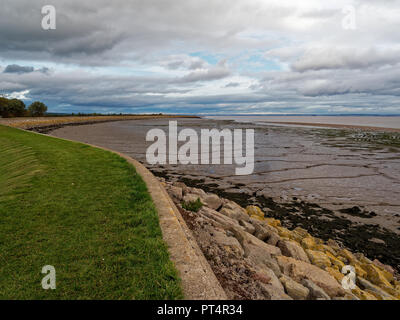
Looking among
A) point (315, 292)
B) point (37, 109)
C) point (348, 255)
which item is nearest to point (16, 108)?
point (37, 109)

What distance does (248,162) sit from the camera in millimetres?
17312

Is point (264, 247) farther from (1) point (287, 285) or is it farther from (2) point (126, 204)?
(2) point (126, 204)

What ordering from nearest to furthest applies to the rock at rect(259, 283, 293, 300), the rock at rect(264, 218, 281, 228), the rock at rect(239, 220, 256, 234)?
the rock at rect(259, 283, 293, 300), the rock at rect(239, 220, 256, 234), the rock at rect(264, 218, 281, 228)

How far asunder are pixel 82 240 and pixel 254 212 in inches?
236

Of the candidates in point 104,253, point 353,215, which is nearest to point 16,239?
point 104,253

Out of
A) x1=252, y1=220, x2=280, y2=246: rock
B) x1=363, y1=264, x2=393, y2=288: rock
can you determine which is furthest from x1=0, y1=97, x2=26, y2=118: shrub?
x1=363, y1=264, x2=393, y2=288: rock

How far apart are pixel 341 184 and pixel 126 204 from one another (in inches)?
427

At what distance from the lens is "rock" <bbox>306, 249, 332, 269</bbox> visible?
18.5 ft

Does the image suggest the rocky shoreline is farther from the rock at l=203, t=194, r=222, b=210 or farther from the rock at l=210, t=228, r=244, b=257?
the rock at l=203, t=194, r=222, b=210

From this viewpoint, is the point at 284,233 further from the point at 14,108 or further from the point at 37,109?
the point at 37,109

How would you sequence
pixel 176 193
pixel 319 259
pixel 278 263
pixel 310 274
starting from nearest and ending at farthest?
pixel 310 274 → pixel 278 263 → pixel 319 259 → pixel 176 193

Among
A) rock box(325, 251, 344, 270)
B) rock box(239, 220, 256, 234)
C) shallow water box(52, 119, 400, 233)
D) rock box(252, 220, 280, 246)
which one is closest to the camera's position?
rock box(325, 251, 344, 270)

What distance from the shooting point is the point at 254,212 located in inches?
344
